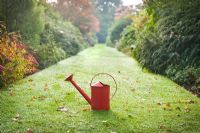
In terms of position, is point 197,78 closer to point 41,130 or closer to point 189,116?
point 189,116

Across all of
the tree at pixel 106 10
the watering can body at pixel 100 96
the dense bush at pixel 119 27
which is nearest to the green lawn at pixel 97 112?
the watering can body at pixel 100 96

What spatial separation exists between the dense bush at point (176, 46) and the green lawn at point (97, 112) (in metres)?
0.81

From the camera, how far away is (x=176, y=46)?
12445mm

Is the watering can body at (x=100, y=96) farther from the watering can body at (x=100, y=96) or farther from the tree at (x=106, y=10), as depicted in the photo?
the tree at (x=106, y=10)

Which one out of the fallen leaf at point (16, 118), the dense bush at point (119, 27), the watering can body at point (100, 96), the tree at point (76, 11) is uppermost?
the tree at point (76, 11)

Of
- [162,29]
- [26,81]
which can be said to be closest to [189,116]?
[26,81]

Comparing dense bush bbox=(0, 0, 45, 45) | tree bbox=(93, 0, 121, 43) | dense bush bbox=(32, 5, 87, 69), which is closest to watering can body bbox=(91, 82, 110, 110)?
dense bush bbox=(0, 0, 45, 45)

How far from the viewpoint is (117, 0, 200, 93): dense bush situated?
10195 millimetres

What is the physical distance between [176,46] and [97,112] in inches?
261

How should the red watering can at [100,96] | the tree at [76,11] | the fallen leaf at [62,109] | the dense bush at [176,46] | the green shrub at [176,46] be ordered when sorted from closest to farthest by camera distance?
the red watering can at [100,96], the fallen leaf at [62,109], the dense bush at [176,46], the green shrub at [176,46], the tree at [76,11]

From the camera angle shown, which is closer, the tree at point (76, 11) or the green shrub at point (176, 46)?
the green shrub at point (176, 46)

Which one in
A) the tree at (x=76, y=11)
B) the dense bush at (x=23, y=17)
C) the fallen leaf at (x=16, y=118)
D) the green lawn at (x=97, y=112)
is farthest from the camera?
the tree at (x=76, y=11)

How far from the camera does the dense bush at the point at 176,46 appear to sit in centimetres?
1020

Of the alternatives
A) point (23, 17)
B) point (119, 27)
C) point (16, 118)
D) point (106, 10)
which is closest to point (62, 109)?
point (16, 118)
